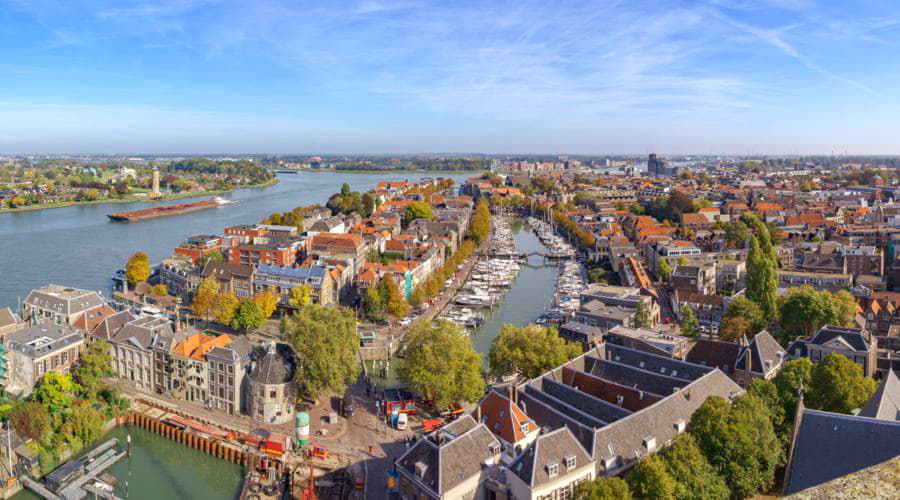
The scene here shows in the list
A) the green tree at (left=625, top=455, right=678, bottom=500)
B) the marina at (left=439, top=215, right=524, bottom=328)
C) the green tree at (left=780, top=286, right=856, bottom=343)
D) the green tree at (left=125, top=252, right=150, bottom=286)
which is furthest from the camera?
the green tree at (left=125, top=252, right=150, bottom=286)

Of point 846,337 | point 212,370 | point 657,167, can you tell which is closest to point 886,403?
point 846,337

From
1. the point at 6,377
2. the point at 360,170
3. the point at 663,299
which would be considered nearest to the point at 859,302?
the point at 663,299

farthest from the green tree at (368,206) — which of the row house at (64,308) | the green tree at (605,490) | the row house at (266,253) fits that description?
the green tree at (605,490)

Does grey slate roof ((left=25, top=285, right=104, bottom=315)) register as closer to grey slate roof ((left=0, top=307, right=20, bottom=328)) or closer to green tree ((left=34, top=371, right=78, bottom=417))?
grey slate roof ((left=0, top=307, right=20, bottom=328))

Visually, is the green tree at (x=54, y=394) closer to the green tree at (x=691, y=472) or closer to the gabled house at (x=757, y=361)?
the green tree at (x=691, y=472)

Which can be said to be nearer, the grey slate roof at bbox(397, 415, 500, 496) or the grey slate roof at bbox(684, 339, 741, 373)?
the grey slate roof at bbox(397, 415, 500, 496)

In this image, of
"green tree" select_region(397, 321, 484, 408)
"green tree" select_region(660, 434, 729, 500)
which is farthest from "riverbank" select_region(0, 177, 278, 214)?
"green tree" select_region(660, 434, 729, 500)

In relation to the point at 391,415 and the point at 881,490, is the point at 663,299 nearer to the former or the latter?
the point at 391,415
